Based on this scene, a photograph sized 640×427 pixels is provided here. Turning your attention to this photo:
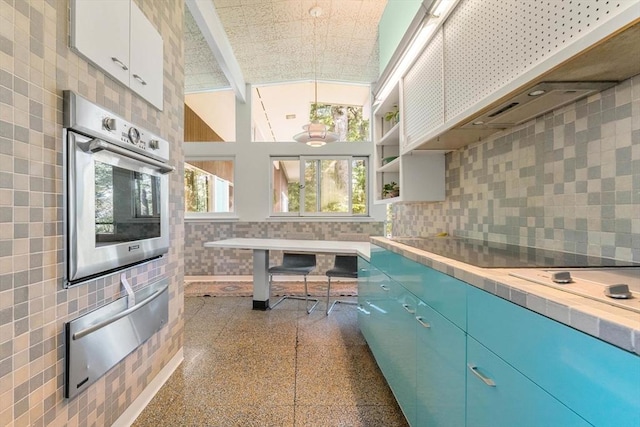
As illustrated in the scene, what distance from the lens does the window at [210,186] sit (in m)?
5.02

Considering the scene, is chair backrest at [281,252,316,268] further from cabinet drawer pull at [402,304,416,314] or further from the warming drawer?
cabinet drawer pull at [402,304,416,314]

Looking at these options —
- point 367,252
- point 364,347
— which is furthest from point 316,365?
point 367,252

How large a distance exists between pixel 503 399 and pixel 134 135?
1.85 metres

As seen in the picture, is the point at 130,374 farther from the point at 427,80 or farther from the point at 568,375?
the point at 427,80

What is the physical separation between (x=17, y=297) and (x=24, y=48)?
81 cm

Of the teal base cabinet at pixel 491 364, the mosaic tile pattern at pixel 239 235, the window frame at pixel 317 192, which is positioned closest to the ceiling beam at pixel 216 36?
the window frame at pixel 317 192

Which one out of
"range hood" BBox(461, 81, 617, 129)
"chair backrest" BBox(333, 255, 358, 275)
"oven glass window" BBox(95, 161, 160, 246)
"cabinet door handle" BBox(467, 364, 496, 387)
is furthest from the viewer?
"chair backrest" BBox(333, 255, 358, 275)

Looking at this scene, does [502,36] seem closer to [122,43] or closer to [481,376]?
[481,376]

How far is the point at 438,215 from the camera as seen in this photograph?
2336mm

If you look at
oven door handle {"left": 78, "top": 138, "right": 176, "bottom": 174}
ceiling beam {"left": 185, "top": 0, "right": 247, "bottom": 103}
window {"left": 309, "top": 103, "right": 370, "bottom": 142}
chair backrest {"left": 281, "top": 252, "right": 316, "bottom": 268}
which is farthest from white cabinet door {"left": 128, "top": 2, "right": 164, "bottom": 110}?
window {"left": 309, "top": 103, "right": 370, "bottom": 142}

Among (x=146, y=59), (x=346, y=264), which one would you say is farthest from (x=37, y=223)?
(x=346, y=264)

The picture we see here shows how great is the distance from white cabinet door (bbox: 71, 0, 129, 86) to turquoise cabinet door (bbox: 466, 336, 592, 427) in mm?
1817

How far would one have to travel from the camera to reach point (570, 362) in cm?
56

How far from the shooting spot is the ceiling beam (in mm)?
2789
